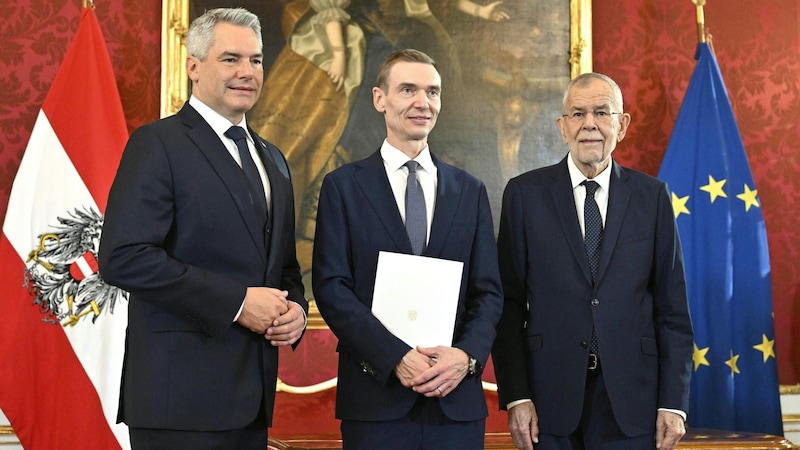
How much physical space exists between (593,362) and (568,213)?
1.61ft

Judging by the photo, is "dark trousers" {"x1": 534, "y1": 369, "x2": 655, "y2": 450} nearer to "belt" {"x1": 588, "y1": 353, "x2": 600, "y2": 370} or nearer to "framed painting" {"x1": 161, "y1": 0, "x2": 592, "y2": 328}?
"belt" {"x1": 588, "y1": 353, "x2": 600, "y2": 370}

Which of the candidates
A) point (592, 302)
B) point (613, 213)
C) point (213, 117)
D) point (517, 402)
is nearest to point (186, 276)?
point (213, 117)

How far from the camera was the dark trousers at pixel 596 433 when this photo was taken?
2.61m

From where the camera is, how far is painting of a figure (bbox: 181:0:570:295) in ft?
14.9

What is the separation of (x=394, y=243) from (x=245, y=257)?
18.2 inches

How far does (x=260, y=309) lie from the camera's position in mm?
2262

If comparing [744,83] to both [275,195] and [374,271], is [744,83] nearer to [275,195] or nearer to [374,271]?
[374,271]

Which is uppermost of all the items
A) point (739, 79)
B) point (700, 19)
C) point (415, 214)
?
point (700, 19)

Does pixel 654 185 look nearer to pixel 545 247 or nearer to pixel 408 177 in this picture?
pixel 545 247

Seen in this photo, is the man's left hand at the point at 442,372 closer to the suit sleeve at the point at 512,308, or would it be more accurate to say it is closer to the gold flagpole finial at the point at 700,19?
the suit sleeve at the point at 512,308

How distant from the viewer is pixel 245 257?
2.34 meters

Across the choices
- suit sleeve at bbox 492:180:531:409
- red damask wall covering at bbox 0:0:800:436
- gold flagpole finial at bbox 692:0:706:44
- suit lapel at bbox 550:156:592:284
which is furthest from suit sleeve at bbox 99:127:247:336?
gold flagpole finial at bbox 692:0:706:44

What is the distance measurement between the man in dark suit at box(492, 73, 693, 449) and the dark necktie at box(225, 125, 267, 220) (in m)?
0.88

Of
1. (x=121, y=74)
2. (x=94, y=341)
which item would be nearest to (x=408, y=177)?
(x=94, y=341)
